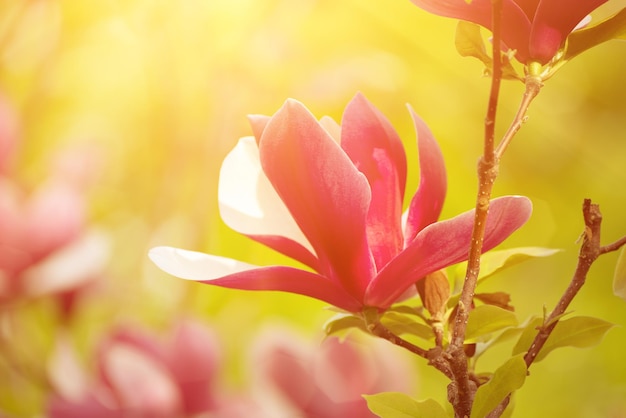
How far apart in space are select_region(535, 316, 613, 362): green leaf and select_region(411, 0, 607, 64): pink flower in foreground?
0.08 metres

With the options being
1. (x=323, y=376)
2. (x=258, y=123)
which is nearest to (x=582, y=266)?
(x=258, y=123)

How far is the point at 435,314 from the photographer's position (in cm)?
24

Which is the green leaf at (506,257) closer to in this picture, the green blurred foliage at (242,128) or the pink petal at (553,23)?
the pink petal at (553,23)

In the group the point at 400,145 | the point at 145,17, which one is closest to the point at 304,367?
the point at 400,145

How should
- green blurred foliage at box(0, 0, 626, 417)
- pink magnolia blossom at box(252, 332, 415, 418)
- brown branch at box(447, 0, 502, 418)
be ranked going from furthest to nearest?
green blurred foliage at box(0, 0, 626, 417)
pink magnolia blossom at box(252, 332, 415, 418)
brown branch at box(447, 0, 502, 418)

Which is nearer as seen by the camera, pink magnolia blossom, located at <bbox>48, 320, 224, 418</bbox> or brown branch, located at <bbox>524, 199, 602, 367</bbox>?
brown branch, located at <bbox>524, 199, 602, 367</bbox>

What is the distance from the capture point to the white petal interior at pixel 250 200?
26 cm

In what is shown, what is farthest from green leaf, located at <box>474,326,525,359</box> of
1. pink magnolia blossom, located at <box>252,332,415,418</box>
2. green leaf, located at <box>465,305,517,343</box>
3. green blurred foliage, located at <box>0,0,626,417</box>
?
green blurred foliage, located at <box>0,0,626,417</box>

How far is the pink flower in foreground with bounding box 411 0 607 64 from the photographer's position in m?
0.22

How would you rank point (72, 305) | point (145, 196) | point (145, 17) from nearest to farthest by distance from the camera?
point (72, 305) < point (145, 17) < point (145, 196)

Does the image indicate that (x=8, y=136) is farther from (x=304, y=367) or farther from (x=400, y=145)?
(x=400, y=145)

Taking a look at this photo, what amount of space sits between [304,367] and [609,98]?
73 cm

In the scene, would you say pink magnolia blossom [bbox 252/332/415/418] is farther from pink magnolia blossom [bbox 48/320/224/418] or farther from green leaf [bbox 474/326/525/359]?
green leaf [bbox 474/326/525/359]

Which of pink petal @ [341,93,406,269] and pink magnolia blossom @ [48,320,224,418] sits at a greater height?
pink petal @ [341,93,406,269]
